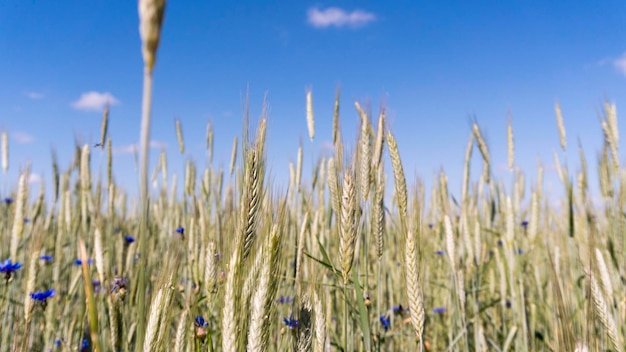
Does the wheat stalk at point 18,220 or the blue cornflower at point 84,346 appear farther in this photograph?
Answer: the wheat stalk at point 18,220

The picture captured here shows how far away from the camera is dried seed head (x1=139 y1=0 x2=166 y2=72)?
1.33 feet

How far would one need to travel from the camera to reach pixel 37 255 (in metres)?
1.36

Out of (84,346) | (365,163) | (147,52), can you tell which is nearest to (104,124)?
(84,346)

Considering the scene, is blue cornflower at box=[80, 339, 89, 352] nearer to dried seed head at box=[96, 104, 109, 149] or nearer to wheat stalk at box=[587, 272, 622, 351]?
dried seed head at box=[96, 104, 109, 149]

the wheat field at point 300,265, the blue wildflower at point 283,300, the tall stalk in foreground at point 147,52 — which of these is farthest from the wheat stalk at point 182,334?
the blue wildflower at point 283,300

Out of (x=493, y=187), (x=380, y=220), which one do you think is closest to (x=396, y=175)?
(x=380, y=220)

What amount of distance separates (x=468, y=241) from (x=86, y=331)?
1.67 metres

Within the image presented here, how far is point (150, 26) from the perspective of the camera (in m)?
0.41

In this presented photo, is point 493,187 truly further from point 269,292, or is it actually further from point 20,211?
point 20,211

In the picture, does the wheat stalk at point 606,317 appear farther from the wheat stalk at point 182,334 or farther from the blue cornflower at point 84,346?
the blue cornflower at point 84,346

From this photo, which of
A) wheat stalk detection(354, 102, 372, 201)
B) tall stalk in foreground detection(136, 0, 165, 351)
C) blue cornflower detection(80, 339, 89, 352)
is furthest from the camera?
blue cornflower detection(80, 339, 89, 352)

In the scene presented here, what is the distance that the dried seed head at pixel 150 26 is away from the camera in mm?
405

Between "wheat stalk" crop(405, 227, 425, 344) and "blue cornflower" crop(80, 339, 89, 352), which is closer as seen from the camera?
"wheat stalk" crop(405, 227, 425, 344)

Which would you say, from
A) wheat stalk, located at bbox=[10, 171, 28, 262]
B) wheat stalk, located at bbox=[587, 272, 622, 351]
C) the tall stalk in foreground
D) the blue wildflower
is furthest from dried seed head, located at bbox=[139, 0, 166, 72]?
wheat stalk, located at bbox=[10, 171, 28, 262]
